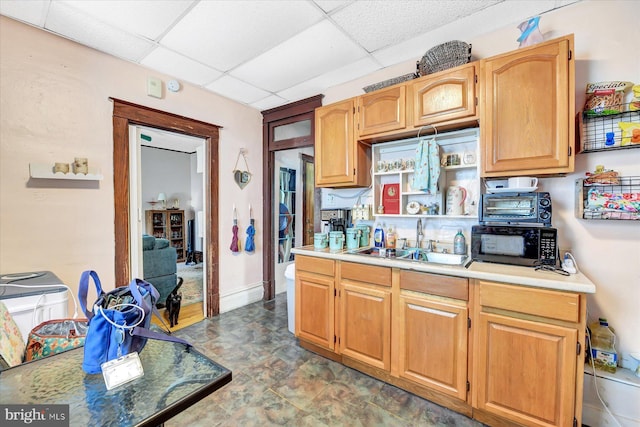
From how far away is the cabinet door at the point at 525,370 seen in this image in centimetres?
139

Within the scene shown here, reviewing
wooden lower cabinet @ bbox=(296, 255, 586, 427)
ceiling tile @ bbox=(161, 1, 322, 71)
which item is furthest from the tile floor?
ceiling tile @ bbox=(161, 1, 322, 71)

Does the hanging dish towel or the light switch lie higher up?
the light switch

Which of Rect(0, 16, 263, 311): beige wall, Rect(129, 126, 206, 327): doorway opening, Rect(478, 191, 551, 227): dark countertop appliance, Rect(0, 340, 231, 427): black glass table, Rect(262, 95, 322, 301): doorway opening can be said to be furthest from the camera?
Rect(129, 126, 206, 327): doorway opening

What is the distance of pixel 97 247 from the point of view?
2346 mm

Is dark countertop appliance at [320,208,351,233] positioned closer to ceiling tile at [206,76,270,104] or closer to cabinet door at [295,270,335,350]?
cabinet door at [295,270,335,350]

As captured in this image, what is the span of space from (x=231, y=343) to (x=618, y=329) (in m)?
2.99

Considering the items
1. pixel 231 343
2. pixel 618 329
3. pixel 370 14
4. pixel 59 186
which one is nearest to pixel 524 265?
pixel 618 329

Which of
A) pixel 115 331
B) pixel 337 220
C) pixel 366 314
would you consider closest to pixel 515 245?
pixel 366 314

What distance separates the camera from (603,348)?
165 centimetres

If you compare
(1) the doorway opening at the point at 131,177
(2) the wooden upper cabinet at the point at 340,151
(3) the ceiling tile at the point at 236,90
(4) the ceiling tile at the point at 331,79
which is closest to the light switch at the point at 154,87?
(1) the doorway opening at the point at 131,177

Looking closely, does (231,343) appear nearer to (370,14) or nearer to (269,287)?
(269,287)

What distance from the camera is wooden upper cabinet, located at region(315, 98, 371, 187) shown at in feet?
8.19

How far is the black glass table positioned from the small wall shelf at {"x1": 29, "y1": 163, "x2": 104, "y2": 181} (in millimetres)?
1781

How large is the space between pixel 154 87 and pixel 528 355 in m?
3.70
